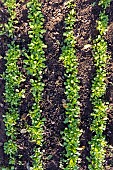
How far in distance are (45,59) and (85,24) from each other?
371mm

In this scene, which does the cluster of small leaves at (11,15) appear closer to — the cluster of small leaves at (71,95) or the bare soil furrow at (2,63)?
the bare soil furrow at (2,63)

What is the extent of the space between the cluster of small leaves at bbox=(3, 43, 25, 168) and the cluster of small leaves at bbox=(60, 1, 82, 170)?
0.34m

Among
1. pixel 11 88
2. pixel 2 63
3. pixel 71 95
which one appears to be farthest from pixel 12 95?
pixel 71 95

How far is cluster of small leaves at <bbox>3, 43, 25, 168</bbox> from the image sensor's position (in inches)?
118

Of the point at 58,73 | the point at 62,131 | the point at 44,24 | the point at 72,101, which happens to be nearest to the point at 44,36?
the point at 44,24

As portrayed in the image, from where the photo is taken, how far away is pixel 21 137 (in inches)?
121

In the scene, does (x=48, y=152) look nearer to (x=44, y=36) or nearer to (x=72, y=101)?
(x=72, y=101)

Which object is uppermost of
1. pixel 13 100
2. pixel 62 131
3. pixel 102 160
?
pixel 13 100

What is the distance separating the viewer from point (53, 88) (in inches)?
118

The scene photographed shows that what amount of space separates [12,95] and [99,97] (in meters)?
0.62

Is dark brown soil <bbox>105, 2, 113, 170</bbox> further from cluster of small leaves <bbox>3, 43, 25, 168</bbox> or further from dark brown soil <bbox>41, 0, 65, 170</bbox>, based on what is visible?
cluster of small leaves <bbox>3, 43, 25, 168</bbox>

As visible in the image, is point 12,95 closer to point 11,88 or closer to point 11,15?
point 11,88

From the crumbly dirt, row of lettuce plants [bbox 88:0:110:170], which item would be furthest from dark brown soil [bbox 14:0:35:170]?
row of lettuce plants [bbox 88:0:110:170]

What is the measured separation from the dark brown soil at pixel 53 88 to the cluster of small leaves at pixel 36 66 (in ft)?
0.12
